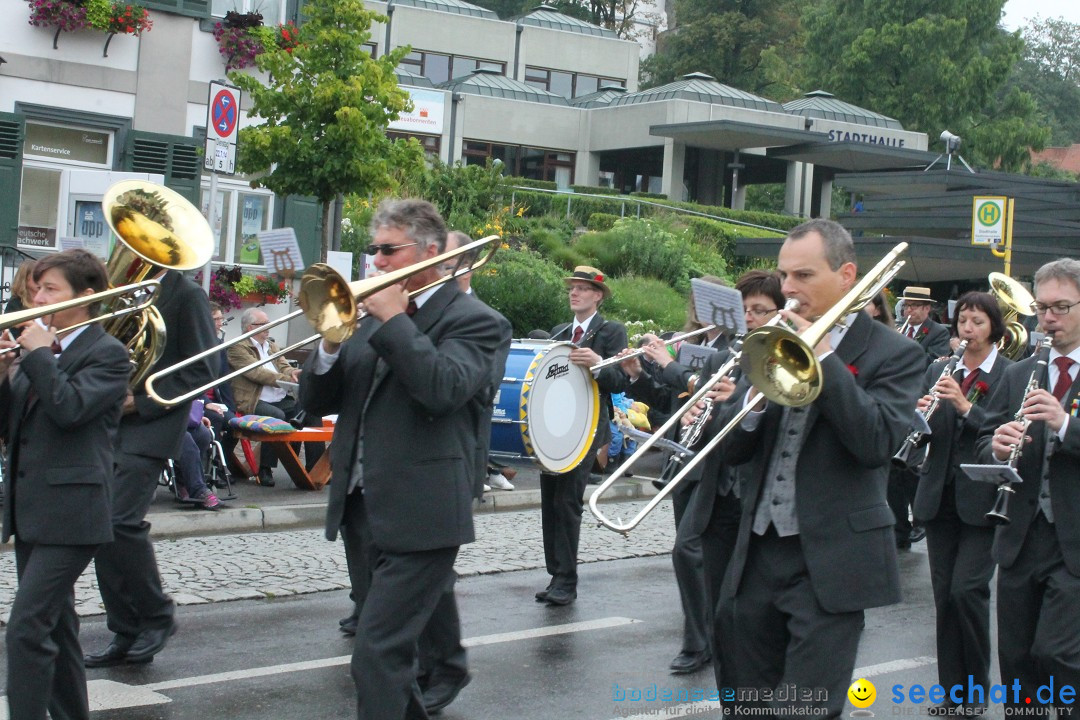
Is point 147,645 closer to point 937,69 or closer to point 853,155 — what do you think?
point 853,155

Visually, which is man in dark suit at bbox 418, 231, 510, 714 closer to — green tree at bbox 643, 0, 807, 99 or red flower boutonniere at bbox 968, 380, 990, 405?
red flower boutonniere at bbox 968, 380, 990, 405

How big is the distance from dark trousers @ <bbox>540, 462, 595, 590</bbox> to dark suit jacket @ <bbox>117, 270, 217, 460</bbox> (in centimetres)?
244

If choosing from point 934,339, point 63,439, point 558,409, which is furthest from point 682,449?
point 934,339

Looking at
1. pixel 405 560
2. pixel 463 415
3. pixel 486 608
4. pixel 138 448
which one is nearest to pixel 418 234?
pixel 463 415

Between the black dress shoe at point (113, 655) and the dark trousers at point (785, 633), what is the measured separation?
312 centimetres

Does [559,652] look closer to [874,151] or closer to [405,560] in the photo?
[405,560]

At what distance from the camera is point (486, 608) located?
7961mm

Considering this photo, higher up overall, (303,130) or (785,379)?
(303,130)

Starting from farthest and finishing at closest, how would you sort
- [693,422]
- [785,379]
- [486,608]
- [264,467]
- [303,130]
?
[303,130] → [264,467] → [486,608] → [693,422] → [785,379]

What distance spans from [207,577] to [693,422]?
392 centimetres

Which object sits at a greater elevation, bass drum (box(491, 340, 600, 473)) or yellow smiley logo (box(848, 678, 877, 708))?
bass drum (box(491, 340, 600, 473))

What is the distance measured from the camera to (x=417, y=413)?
15.3 feet

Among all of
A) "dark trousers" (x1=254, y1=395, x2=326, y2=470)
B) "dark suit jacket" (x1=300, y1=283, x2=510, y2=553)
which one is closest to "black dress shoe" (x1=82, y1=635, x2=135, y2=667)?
"dark suit jacket" (x1=300, y1=283, x2=510, y2=553)

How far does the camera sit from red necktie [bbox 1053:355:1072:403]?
5355 millimetres
